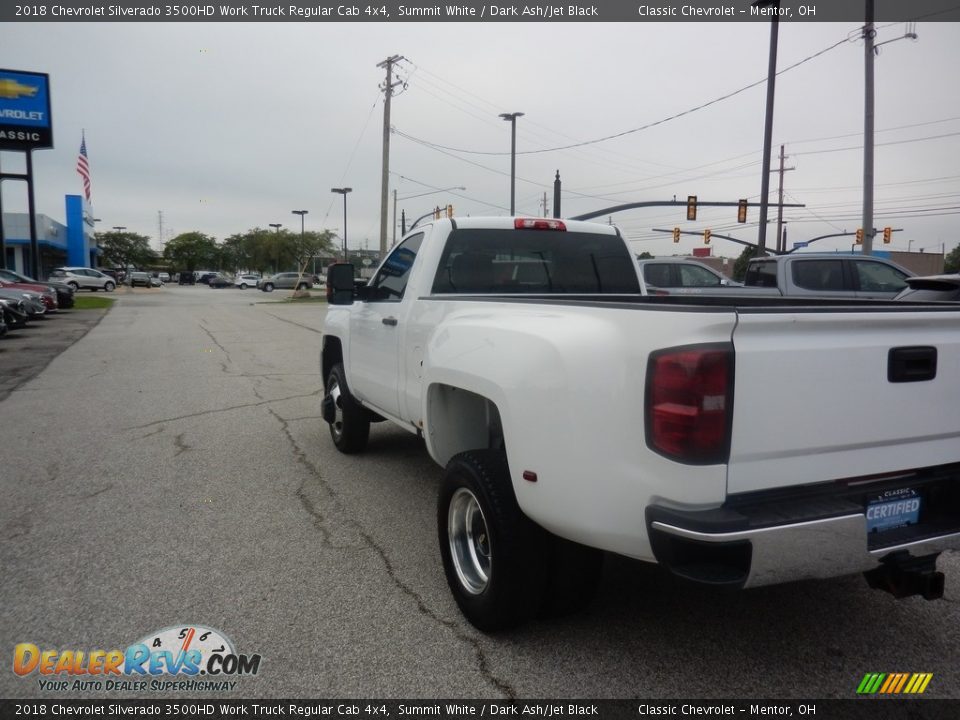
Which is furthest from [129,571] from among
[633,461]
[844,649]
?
[844,649]

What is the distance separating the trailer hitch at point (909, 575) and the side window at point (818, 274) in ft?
36.2

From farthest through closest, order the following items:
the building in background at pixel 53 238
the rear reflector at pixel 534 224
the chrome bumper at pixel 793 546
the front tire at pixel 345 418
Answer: the building in background at pixel 53 238 < the front tire at pixel 345 418 < the rear reflector at pixel 534 224 < the chrome bumper at pixel 793 546

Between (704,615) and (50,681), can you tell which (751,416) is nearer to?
(704,615)

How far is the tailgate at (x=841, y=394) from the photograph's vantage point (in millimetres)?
2369

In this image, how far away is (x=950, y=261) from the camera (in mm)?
62969

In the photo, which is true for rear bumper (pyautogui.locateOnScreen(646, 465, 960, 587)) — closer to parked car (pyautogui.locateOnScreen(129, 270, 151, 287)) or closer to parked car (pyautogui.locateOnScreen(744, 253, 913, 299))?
parked car (pyautogui.locateOnScreen(744, 253, 913, 299))

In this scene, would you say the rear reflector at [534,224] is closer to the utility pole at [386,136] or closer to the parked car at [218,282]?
the utility pole at [386,136]

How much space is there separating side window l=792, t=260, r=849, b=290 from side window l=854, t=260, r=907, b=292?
335mm

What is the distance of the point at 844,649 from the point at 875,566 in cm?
76

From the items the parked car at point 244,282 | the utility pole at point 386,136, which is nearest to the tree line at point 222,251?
the parked car at point 244,282

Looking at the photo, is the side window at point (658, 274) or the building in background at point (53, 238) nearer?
the side window at point (658, 274)

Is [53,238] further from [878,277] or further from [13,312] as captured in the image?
[878,277]

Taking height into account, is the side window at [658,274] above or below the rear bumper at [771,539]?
above

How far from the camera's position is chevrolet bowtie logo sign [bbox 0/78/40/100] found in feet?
103
